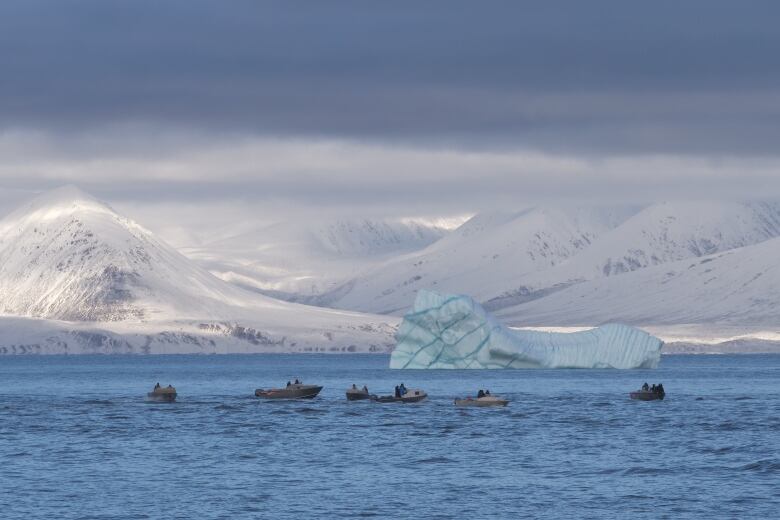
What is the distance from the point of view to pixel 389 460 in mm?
101438

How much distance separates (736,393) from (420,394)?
3967 cm

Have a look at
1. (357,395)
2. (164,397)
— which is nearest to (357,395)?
(357,395)

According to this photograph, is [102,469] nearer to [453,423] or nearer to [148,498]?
[148,498]

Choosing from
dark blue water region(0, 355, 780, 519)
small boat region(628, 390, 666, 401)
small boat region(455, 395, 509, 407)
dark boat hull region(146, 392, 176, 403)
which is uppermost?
small boat region(628, 390, 666, 401)

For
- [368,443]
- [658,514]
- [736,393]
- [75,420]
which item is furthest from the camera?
[736,393]

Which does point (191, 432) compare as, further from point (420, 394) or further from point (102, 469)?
point (420, 394)

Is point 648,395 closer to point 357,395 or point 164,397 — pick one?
point 357,395

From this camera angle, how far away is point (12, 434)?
121 meters

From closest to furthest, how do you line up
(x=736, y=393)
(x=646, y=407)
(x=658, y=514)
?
(x=658, y=514), (x=646, y=407), (x=736, y=393)

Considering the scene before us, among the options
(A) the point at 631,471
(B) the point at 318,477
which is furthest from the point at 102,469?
(A) the point at 631,471

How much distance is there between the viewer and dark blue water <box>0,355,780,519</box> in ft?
270

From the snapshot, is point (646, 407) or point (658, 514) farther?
point (646, 407)

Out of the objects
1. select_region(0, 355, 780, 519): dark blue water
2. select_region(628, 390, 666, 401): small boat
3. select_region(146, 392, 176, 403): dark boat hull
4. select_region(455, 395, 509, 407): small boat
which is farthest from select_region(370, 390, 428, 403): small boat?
select_region(628, 390, 666, 401): small boat

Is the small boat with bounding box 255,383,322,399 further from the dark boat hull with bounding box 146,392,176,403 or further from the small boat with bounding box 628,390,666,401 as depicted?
the small boat with bounding box 628,390,666,401
